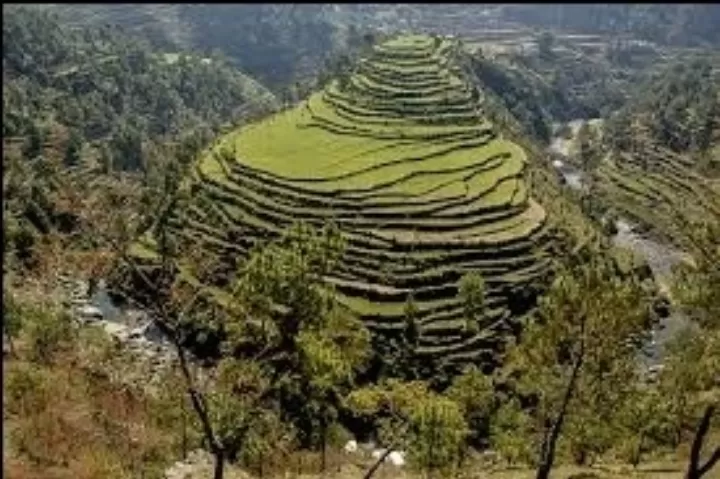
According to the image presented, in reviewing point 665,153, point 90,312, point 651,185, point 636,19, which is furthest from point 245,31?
point 90,312

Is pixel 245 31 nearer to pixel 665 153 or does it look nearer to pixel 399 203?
pixel 665 153

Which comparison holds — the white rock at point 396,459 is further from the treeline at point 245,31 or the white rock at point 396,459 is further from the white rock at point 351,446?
the treeline at point 245,31

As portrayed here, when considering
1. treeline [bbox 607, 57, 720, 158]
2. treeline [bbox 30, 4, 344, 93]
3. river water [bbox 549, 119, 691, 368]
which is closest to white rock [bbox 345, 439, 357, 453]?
river water [bbox 549, 119, 691, 368]

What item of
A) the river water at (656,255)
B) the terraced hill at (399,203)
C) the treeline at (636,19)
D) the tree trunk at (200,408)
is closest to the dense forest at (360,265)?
the tree trunk at (200,408)

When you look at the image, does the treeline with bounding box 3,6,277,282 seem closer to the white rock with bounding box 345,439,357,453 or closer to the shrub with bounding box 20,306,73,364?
the white rock with bounding box 345,439,357,453

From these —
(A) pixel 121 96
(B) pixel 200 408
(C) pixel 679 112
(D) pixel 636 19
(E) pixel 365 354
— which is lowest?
(A) pixel 121 96

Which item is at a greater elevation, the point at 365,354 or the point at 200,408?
the point at 200,408

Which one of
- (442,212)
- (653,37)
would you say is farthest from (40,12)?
(653,37)
